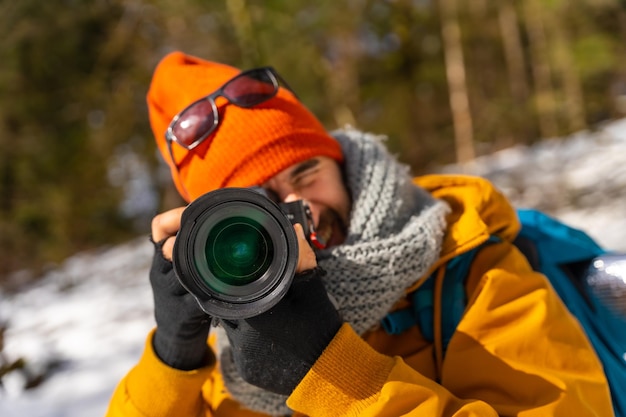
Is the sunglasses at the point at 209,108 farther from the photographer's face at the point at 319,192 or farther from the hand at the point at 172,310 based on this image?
the hand at the point at 172,310

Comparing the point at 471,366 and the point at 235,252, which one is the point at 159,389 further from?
the point at 471,366

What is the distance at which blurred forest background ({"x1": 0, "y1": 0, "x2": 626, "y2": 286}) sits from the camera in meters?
5.77

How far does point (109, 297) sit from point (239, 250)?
4040mm

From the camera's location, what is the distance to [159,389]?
1.22m

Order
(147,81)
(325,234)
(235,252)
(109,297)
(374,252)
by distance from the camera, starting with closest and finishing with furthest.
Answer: (235,252)
(374,252)
(325,234)
(109,297)
(147,81)

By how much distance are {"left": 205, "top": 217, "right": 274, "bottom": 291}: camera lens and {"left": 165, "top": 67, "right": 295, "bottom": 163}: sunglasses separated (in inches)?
22.4

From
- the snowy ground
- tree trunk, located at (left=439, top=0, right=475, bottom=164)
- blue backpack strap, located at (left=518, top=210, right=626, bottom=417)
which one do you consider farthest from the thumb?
tree trunk, located at (left=439, top=0, right=475, bottom=164)

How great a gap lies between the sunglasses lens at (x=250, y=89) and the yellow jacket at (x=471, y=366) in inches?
25.7

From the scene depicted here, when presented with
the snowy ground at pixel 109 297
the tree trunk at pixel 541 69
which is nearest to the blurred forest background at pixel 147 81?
the tree trunk at pixel 541 69

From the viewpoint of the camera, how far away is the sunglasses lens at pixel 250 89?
4.86 feet

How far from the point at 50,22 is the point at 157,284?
5.96 meters

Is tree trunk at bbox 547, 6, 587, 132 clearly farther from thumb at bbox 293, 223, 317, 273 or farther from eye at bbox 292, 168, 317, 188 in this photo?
thumb at bbox 293, 223, 317, 273

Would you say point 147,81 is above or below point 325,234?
above

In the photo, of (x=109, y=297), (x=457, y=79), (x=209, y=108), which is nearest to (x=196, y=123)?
(x=209, y=108)
